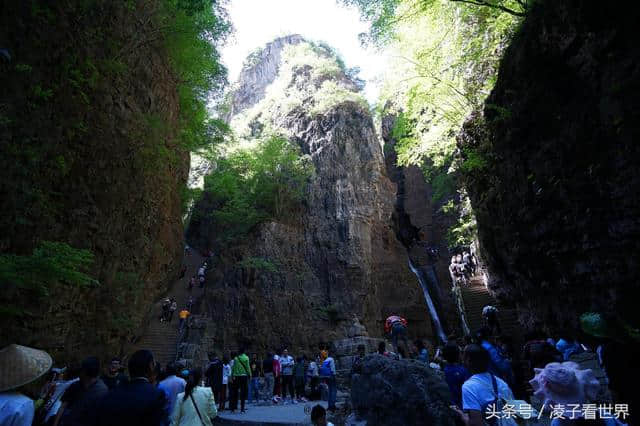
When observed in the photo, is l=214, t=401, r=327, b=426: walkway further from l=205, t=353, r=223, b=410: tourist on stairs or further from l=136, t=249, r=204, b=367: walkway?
l=136, t=249, r=204, b=367: walkway

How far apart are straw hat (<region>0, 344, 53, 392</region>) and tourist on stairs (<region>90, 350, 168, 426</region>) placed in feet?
3.25

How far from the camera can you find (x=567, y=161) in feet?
25.0

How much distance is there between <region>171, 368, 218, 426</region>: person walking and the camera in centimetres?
429

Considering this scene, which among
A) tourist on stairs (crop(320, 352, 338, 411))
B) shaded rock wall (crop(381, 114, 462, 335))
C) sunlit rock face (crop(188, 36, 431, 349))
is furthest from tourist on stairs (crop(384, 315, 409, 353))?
shaded rock wall (crop(381, 114, 462, 335))

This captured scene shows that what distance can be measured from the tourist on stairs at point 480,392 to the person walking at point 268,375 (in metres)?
10.5

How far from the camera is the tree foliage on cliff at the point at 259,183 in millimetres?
25625

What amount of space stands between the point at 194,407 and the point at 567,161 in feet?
25.5

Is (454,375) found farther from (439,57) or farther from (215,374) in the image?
(439,57)

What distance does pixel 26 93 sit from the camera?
706 centimetres

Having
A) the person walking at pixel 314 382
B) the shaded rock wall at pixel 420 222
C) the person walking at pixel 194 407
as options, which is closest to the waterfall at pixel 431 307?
the shaded rock wall at pixel 420 222

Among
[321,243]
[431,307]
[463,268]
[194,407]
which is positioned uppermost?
[321,243]

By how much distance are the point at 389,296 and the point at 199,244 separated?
52.6ft

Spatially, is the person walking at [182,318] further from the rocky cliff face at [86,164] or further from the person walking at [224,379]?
the person walking at [224,379]

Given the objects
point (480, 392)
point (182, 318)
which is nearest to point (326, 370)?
point (480, 392)
